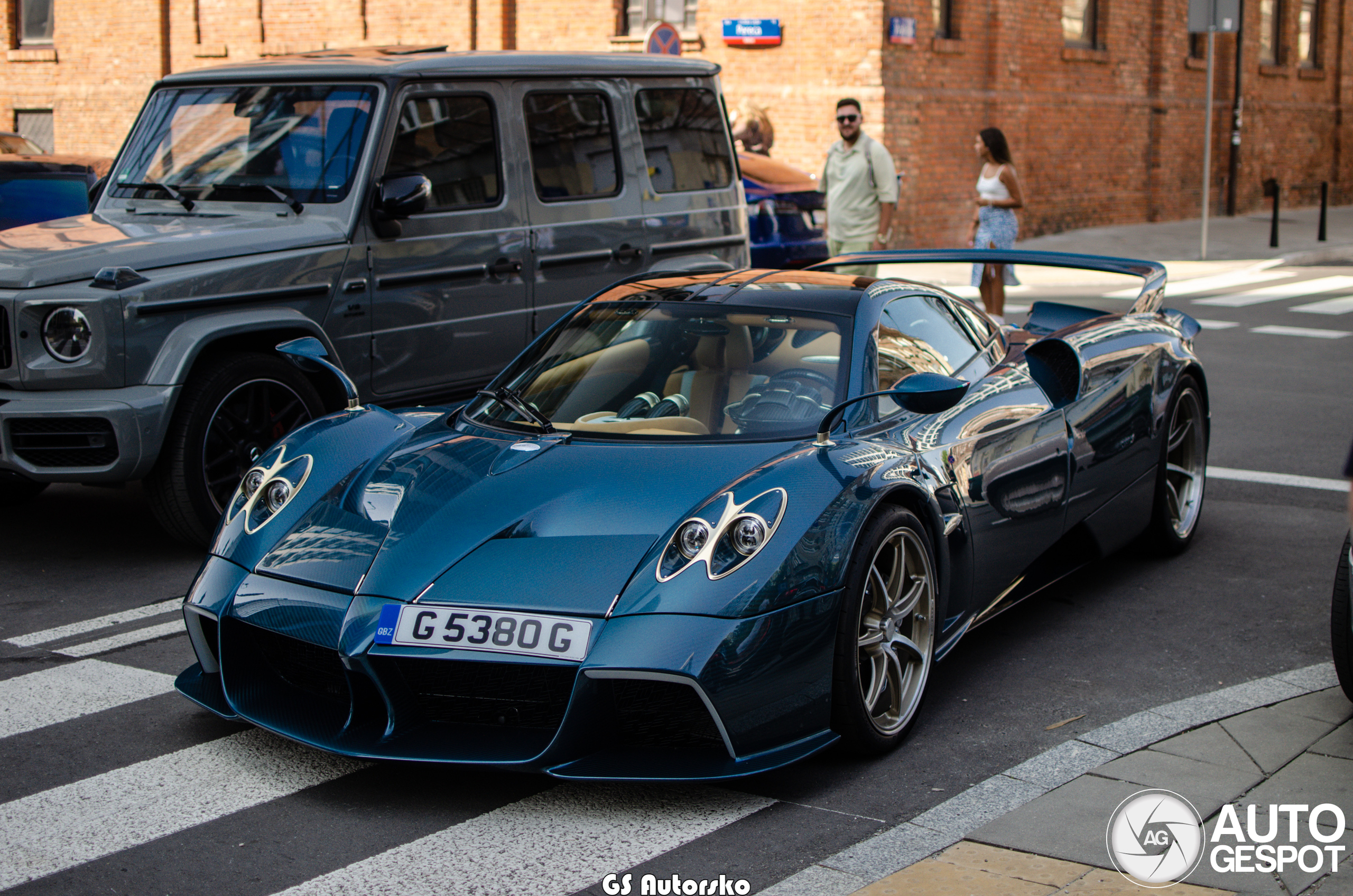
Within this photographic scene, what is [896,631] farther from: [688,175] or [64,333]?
[688,175]

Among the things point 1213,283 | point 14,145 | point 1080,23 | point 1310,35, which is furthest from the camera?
point 1310,35

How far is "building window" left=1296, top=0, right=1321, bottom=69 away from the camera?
105 feet

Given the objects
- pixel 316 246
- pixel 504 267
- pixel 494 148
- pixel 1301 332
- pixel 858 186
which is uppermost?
pixel 494 148

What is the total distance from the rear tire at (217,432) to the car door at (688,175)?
233 centimetres

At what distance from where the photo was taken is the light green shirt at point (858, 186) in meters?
12.3

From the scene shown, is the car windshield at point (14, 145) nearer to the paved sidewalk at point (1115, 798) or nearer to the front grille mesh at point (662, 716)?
the front grille mesh at point (662, 716)

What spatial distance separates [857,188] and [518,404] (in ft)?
26.3

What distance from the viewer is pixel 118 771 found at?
4027 mm

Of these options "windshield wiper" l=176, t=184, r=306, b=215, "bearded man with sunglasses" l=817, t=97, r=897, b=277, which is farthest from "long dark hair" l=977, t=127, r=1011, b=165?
"windshield wiper" l=176, t=184, r=306, b=215

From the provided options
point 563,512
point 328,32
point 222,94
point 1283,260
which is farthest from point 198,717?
point 328,32

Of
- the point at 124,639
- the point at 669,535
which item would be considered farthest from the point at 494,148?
the point at 669,535

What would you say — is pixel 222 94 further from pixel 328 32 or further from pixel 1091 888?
pixel 328 32

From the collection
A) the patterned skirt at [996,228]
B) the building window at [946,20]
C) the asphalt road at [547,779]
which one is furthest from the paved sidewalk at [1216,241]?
the asphalt road at [547,779]

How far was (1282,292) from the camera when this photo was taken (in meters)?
17.7
